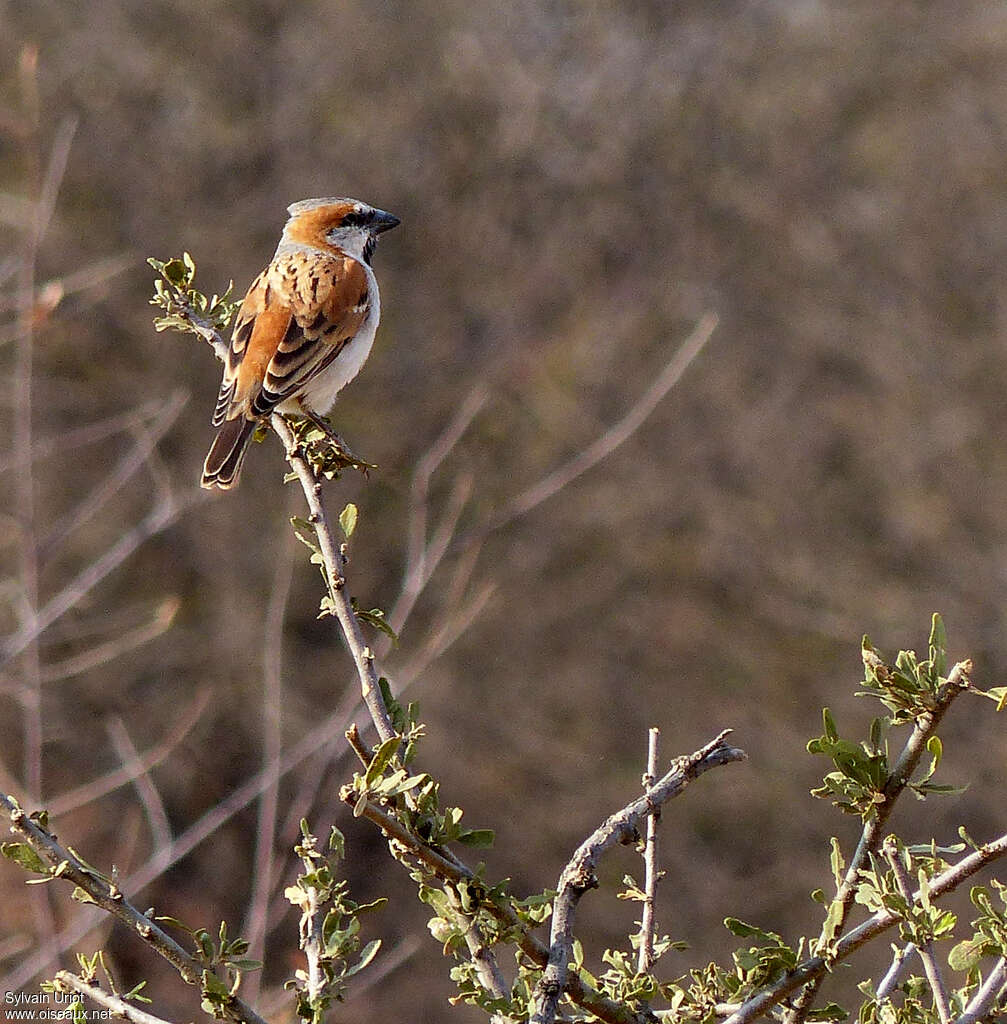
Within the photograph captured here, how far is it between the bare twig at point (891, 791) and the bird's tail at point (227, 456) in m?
2.67

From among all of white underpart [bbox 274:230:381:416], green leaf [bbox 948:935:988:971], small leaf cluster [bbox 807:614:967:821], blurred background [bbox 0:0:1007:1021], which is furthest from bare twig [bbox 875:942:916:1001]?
blurred background [bbox 0:0:1007:1021]

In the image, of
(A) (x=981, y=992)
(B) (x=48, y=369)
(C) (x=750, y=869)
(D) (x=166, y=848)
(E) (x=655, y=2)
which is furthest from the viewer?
(E) (x=655, y=2)

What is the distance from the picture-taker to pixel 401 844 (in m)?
1.60

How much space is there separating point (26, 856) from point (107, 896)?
0.11m

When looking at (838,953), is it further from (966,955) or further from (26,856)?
(26,856)

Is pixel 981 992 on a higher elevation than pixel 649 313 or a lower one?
higher

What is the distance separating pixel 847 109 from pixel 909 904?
14.5 meters

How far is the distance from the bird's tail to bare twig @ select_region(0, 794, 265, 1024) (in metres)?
2.40

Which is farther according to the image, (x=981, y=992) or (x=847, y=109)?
(x=847, y=109)

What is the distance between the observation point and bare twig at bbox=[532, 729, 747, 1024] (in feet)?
4.96

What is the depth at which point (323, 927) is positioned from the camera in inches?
71.9

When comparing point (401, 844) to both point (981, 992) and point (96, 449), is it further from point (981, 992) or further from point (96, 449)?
point (96, 449)

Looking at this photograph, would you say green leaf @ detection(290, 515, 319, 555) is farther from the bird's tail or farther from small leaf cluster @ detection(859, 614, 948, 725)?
the bird's tail

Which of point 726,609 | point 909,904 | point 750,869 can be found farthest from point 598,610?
point 909,904
